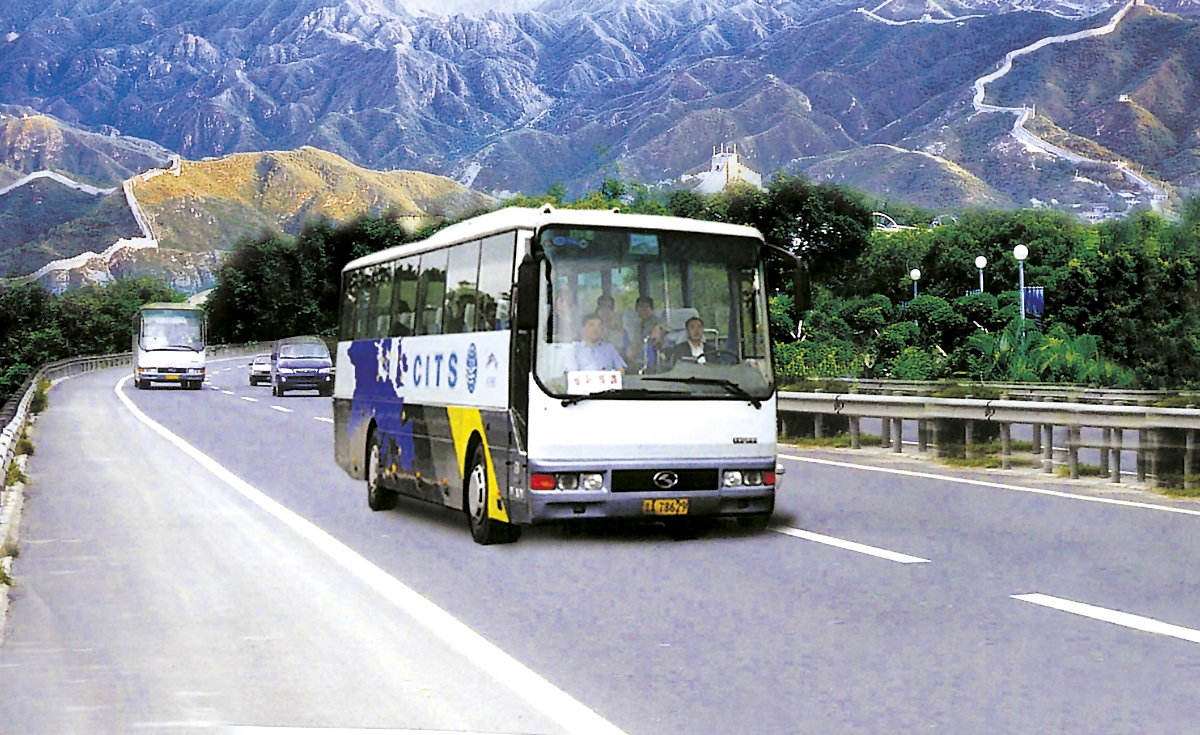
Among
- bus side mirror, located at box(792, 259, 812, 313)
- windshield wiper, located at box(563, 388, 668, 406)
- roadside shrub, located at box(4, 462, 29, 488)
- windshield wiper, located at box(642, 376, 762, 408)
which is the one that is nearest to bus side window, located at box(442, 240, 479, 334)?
windshield wiper, located at box(563, 388, 668, 406)

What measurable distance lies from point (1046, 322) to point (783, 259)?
61282 mm

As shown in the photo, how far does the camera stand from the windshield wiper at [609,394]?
1216 centimetres

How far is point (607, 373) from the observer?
40.4ft

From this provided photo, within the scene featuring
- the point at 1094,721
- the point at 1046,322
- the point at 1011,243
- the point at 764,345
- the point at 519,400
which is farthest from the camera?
the point at 1011,243

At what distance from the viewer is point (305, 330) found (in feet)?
488

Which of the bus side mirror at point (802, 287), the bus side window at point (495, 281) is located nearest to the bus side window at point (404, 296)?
the bus side window at point (495, 281)

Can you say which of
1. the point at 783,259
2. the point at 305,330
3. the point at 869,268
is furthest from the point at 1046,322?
the point at 305,330

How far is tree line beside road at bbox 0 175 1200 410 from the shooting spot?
45.8 meters

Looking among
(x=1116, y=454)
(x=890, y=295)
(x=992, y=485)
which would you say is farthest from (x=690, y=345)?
(x=890, y=295)

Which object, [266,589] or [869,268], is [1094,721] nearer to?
[266,589]

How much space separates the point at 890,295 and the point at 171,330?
6596 centimetres

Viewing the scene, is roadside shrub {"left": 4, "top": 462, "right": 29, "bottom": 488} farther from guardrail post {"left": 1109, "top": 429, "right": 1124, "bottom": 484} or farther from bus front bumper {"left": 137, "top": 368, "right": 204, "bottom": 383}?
bus front bumper {"left": 137, "top": 368, "right": 204, "bottom": 383}

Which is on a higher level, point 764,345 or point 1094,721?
point 764,345

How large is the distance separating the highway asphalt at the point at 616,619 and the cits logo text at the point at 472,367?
129cm
